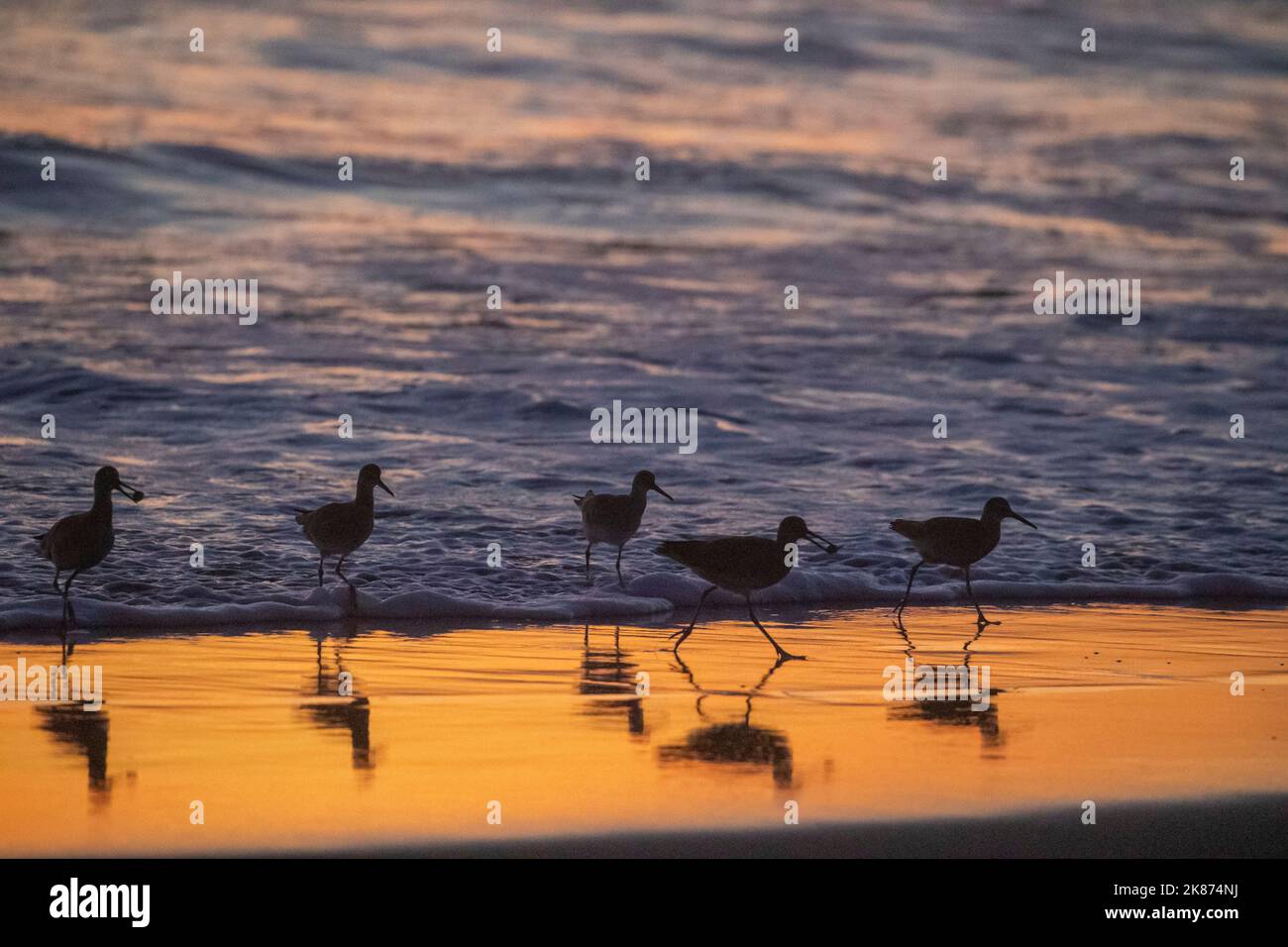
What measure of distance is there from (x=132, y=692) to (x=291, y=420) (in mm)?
9056

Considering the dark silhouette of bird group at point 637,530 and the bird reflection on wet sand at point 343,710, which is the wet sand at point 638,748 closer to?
the bird reflection on wet sand at point 343,710

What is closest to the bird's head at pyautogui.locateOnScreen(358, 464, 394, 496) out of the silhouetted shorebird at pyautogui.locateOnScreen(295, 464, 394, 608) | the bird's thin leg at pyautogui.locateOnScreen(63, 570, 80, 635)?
the silhouetted shorebird at pyautogui.locateOnScreen(295, 464, 394, 608)

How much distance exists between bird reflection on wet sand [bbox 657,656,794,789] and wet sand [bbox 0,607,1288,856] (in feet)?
0.07

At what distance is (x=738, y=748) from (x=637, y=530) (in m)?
5.66

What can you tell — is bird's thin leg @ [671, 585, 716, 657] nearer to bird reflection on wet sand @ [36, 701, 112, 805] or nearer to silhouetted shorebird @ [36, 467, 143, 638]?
bird reflection on wet sand @ [36, 701, 112, 805]

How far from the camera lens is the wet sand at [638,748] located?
19.8 feet

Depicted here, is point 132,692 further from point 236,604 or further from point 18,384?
point 18,384

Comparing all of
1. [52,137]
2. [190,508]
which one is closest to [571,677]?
[190,508]

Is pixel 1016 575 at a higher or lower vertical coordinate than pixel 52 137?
lower

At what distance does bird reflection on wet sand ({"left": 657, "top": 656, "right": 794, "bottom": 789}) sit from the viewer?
271 inches

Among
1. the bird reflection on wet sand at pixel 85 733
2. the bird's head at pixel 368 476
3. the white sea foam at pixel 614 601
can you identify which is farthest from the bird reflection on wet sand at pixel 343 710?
the bird's head at pixel 368 476

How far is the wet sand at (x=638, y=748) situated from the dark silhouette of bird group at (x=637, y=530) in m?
0.44

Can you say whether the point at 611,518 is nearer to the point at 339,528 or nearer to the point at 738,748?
the point at 339,528
